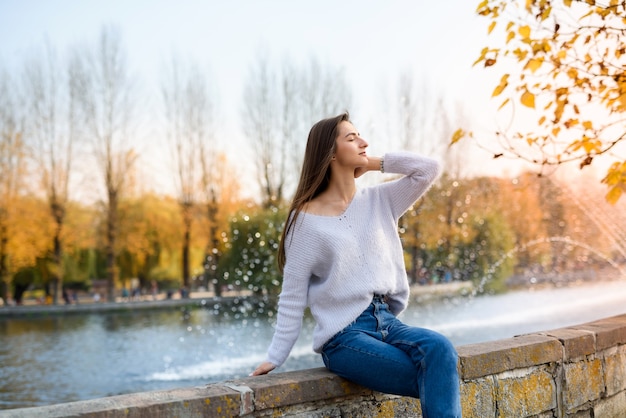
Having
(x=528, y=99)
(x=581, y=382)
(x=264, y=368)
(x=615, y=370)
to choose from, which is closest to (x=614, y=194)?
(x=528, y=99)

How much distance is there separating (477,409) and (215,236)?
27740 millimetres

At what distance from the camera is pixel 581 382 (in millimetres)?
3588

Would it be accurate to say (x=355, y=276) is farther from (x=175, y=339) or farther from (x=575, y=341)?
(x=175, y=339)

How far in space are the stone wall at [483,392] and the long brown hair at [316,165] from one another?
0.58 m

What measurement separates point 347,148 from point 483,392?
4.13ft

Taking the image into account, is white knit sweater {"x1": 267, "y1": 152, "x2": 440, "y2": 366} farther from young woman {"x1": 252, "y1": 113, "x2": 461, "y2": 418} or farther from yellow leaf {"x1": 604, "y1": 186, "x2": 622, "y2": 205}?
yellow leaf {"x1": 604, "y1": 186, "x2": 622, "y2": 205}

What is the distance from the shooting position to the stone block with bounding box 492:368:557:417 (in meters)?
3.14

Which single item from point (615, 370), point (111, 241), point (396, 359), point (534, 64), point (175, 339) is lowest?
point (175, 339)

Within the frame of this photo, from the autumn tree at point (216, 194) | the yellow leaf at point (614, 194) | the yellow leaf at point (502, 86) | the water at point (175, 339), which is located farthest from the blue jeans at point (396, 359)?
the autumn tree at point (216, 194)

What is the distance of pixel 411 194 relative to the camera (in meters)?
2.94

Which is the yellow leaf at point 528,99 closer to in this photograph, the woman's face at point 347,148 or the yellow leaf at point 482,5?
the yellow leaf at point 482,5

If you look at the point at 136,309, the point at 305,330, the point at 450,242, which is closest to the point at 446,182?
the point at 450,242

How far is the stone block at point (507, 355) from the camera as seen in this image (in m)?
2.96

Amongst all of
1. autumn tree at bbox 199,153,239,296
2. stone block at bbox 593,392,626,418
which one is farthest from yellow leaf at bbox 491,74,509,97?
autumn tree at bbox 199,153,239,296
